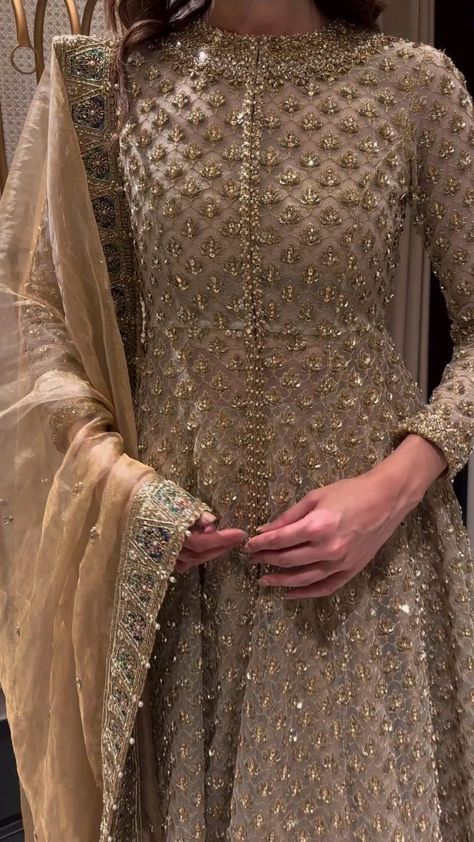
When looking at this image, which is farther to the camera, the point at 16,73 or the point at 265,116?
the point at 16,73

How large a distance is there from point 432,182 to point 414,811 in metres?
0.54

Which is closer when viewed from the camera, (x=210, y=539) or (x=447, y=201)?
(x=210, y=539)

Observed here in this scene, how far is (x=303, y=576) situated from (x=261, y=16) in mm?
486

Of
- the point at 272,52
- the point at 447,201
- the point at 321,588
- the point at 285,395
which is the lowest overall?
the point at 321,588

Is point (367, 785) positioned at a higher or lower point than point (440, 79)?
lower

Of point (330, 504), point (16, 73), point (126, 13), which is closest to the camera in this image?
point (330, 504)

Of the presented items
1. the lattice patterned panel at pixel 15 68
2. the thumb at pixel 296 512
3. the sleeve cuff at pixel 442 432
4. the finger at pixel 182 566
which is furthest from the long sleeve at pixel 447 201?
the lattice patterned panel at pixel 15 68

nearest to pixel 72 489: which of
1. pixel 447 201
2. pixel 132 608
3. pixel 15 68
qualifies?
pixel 132 608

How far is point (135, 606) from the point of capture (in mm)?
605

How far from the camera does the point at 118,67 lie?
0.68 m

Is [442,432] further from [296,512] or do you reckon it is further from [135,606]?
[135,606]

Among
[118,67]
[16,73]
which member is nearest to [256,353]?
[118,67]

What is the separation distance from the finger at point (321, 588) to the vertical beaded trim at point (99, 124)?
0.34 meters

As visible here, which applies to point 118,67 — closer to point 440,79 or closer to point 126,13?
point 126,13
